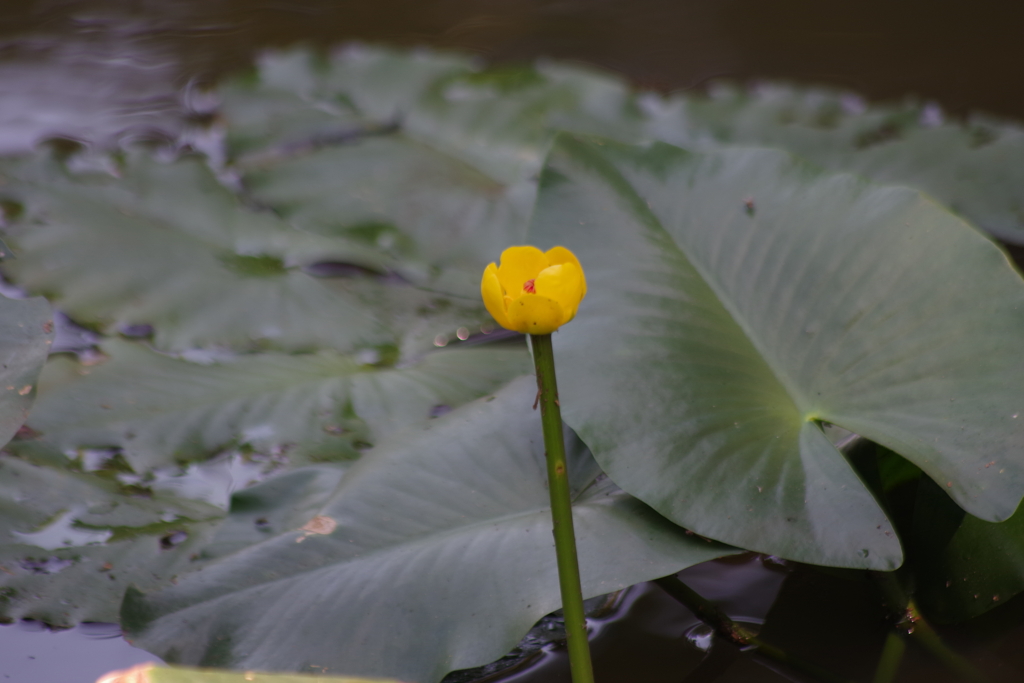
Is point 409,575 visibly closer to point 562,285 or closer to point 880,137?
point 562,285

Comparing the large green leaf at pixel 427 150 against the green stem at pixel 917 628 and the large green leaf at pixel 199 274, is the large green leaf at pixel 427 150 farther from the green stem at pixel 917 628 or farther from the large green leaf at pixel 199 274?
the green stem at pixel 917 628

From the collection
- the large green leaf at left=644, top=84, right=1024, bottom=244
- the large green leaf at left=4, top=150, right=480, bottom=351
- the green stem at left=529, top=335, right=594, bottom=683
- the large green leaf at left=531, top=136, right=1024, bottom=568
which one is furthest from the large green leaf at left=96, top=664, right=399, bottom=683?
the large green leaf at left=644, top=84, right=1024, bottom=244

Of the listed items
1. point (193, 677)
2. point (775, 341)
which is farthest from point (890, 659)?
point (193, 677)

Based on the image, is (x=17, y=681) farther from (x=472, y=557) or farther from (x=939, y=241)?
(x=939, y=241)

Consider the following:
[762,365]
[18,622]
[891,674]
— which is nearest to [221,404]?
[18,622]

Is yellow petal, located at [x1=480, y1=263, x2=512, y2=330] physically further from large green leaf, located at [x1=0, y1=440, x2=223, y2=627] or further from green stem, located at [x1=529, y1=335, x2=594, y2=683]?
large green leaf, located at [x1=0, y1=440, x2=223, y2=627]

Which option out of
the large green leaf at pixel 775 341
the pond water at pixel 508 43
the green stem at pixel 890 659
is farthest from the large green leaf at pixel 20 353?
the pond water at pixel 508 43
